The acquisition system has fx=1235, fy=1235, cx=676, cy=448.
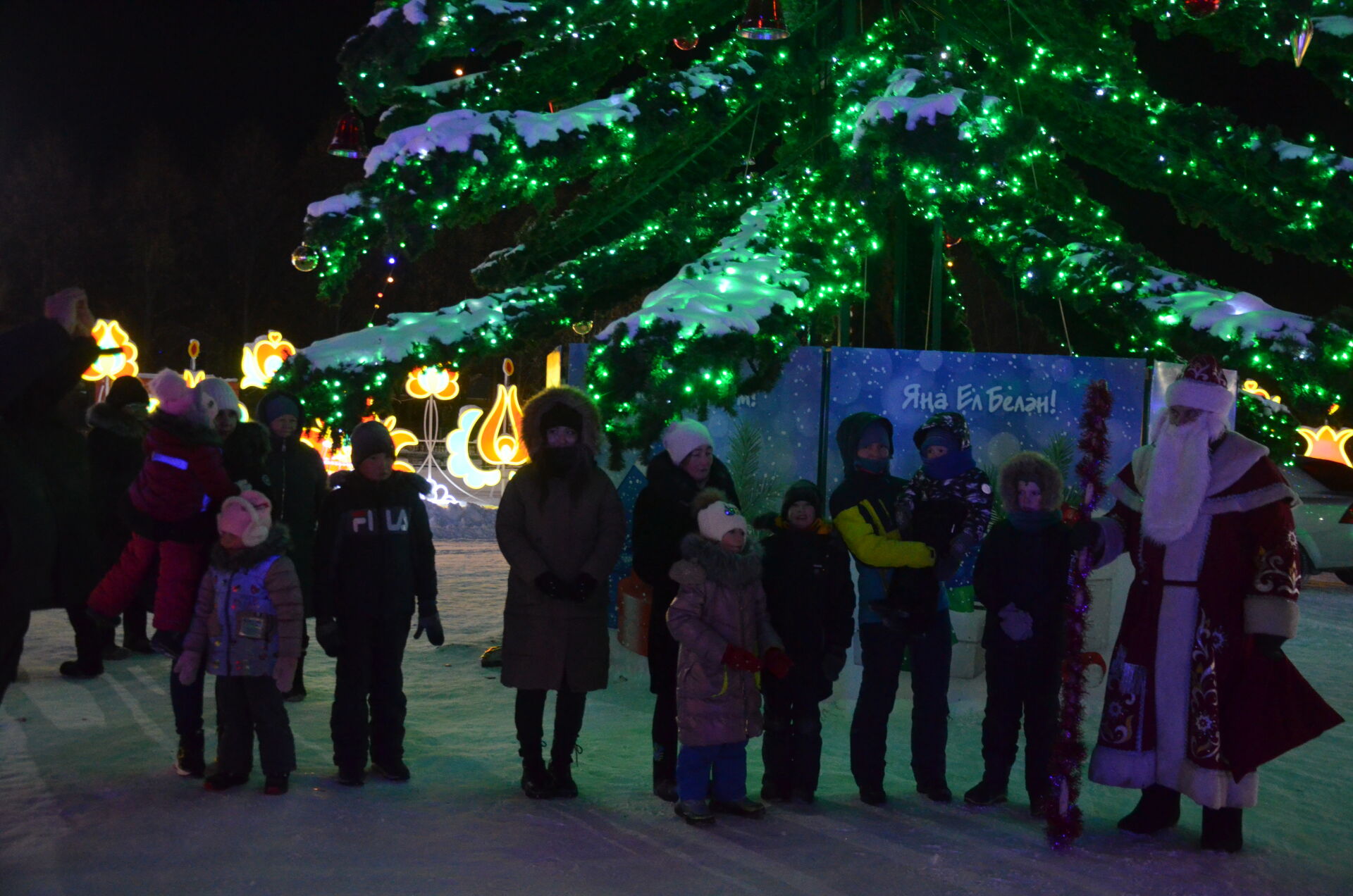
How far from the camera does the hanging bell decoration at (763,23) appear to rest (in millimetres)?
8496

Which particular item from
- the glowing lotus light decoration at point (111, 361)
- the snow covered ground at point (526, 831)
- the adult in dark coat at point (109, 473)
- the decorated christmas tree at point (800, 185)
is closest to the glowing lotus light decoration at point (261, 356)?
the glowing lotus light decoration at point (111, 361)

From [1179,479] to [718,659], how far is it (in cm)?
197

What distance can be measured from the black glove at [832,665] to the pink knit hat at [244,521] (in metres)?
2.45

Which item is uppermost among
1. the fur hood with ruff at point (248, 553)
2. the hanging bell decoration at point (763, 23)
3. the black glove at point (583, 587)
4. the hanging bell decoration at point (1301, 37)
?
the hanging bell decoration at point (763, 23)

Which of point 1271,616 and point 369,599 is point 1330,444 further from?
point 369,599

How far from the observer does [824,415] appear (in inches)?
300

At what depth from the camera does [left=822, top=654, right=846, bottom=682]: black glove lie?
5277mm

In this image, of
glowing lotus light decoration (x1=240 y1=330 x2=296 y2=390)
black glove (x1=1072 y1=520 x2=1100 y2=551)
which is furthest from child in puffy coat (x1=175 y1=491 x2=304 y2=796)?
glowing lotus light decoration (x1=240 y1=330 x2=296 y2=390)

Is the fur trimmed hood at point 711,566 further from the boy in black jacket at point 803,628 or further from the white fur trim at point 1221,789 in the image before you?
the white fur trim at point 1221,789

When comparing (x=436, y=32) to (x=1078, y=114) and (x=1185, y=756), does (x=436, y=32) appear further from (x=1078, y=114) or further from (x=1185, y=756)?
(x=1185, y=756)

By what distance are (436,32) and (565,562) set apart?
3797 mm

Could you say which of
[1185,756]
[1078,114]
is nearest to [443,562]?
[1078,114]

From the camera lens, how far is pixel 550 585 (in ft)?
17.2

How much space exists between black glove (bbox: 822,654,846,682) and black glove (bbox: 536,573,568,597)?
1.16 metres
